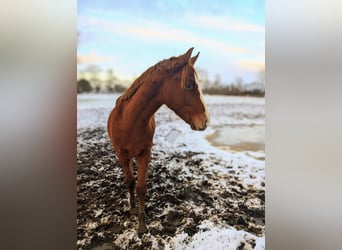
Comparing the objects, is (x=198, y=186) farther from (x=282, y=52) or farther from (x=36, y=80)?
(x=36, y=80)

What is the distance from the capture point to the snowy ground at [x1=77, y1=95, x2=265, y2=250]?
1.31 metres

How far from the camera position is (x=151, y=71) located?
1.35m

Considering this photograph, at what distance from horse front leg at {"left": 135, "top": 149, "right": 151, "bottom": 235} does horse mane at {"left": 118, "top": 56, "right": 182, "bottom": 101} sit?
0.28 meters

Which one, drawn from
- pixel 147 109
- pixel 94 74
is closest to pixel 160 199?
pixel 147 109

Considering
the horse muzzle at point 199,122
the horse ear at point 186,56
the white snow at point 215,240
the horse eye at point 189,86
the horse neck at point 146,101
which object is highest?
the horse ear at point 186,56

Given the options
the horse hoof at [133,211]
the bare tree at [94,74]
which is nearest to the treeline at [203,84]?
the bare tree at [94,74]

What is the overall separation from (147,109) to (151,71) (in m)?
0.17

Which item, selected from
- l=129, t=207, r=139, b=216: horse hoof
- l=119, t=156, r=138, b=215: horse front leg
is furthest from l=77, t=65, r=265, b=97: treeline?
l=129, t=207, r=139, b=216: horse hoof

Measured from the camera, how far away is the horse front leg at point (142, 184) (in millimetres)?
1319

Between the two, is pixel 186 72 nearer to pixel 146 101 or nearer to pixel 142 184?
pixel 146 101

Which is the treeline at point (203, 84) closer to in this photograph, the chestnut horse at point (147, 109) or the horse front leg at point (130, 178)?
the chestnut horse at point (147, 109)

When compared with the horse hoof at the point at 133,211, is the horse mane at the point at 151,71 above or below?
above

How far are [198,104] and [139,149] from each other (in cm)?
34

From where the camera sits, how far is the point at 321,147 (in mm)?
1266
